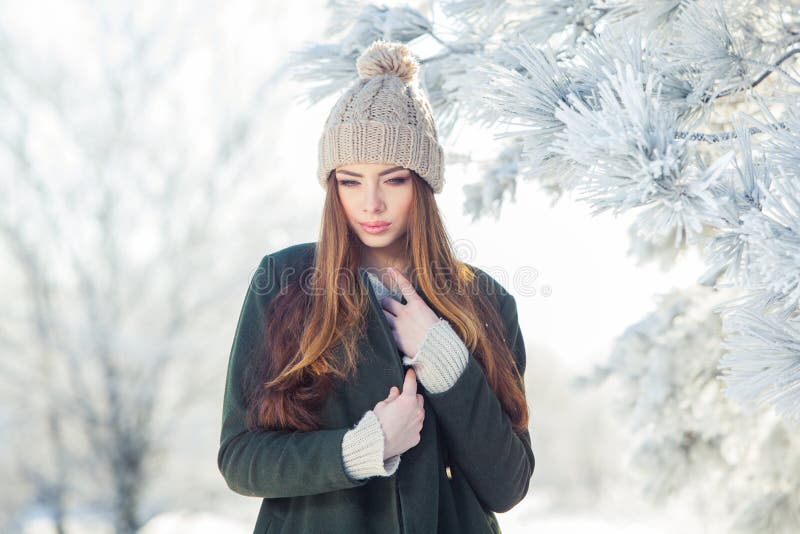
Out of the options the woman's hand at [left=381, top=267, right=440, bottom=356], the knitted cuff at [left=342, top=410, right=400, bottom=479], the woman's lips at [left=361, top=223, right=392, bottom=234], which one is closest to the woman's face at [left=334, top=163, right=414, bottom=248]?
the woman's lips at [left=361, top=223, right=392, bottom=234]

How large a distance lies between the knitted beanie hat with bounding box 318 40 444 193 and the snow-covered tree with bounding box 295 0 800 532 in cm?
Answer: 11

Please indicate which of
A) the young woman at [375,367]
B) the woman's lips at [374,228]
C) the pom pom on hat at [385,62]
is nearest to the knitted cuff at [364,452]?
the young woman at [375,367]

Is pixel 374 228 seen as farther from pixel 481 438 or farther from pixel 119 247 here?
pixel 119 247

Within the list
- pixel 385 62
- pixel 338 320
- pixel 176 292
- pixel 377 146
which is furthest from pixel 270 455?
pixel 176 292

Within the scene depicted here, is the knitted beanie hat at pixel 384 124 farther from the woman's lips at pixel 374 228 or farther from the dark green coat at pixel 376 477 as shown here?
the dark green coat at pixel 376 477

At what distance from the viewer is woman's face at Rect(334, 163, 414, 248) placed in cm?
137

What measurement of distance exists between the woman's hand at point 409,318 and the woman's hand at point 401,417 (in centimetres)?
8

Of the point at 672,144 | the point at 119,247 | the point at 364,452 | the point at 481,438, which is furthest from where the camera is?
the point at 119,247

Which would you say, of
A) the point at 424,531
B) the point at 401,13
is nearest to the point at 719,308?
the point at 424,531

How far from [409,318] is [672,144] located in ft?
2.16

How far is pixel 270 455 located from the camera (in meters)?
1.21

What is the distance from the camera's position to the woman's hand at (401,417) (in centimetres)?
122

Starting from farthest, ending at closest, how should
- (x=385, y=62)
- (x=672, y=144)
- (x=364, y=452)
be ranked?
(x=385, y=62) → (x=364, y=452) → (x=672, y=144)

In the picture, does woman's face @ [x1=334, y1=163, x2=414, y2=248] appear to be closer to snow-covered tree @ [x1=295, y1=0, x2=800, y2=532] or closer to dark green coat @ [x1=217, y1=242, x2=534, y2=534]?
dark green coat @ [x1=217, y1=242, x2=534, y2=534]
